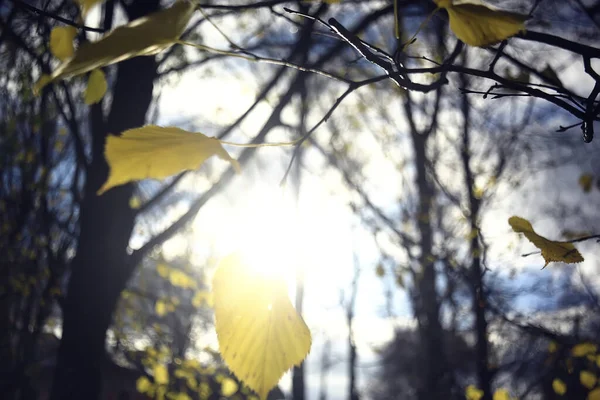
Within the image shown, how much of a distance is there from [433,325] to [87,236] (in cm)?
431

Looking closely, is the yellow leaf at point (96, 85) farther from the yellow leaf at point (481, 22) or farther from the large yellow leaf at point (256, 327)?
the yellow leaf at point (481, 22)

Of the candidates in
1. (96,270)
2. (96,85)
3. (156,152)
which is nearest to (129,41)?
(156,152)

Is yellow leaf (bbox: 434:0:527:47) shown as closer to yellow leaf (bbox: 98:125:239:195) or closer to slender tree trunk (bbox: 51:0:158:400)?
yellow leaf (bbox: 98:125:239:195)

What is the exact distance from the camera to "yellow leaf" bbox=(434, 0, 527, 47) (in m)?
0.49

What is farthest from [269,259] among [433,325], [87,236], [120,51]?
[433,325]

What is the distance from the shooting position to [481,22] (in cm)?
51

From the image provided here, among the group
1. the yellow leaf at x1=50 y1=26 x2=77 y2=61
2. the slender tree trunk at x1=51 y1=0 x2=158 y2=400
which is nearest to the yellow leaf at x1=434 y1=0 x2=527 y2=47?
the yellow leaf at x1=50 y1=26 x2=77 y2=61

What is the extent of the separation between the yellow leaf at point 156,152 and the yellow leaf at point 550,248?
0.45 metres

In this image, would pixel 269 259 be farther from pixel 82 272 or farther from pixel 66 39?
pixel 82 272

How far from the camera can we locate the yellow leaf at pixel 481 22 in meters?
0.49

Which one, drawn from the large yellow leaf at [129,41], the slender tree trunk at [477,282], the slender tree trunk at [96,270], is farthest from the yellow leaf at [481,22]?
the slender tree trunk at [96,270]

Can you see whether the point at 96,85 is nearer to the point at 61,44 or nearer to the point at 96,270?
the point at 61,44

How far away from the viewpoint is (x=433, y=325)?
18.5 feet

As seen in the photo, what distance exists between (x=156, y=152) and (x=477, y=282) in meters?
2.03
